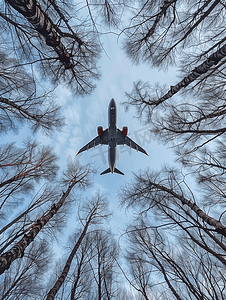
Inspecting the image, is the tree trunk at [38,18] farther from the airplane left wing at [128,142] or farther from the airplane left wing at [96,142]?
the airplane left wing at [128,142]

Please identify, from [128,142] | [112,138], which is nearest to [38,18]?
[112,138]

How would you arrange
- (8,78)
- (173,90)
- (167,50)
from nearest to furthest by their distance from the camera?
1. (8,78)
2. (167,50)
3. (173,90)

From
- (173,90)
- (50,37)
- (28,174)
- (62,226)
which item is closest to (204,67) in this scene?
(173,90)

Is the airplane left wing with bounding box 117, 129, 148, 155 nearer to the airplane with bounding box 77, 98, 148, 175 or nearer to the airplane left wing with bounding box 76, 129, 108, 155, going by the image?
the airplane with bounding box 77, 98, 148, 175

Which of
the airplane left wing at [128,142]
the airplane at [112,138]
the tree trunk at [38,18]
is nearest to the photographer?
the tree trunk at [38,18]

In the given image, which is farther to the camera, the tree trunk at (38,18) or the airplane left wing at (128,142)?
the airplane left wing at (128,142)

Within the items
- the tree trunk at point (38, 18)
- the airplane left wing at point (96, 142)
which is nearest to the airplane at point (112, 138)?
the airplane left wing at point (96, 142)

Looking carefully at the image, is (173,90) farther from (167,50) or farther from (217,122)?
(217,122)

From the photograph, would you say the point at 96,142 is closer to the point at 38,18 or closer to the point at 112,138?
the point at 112,138
